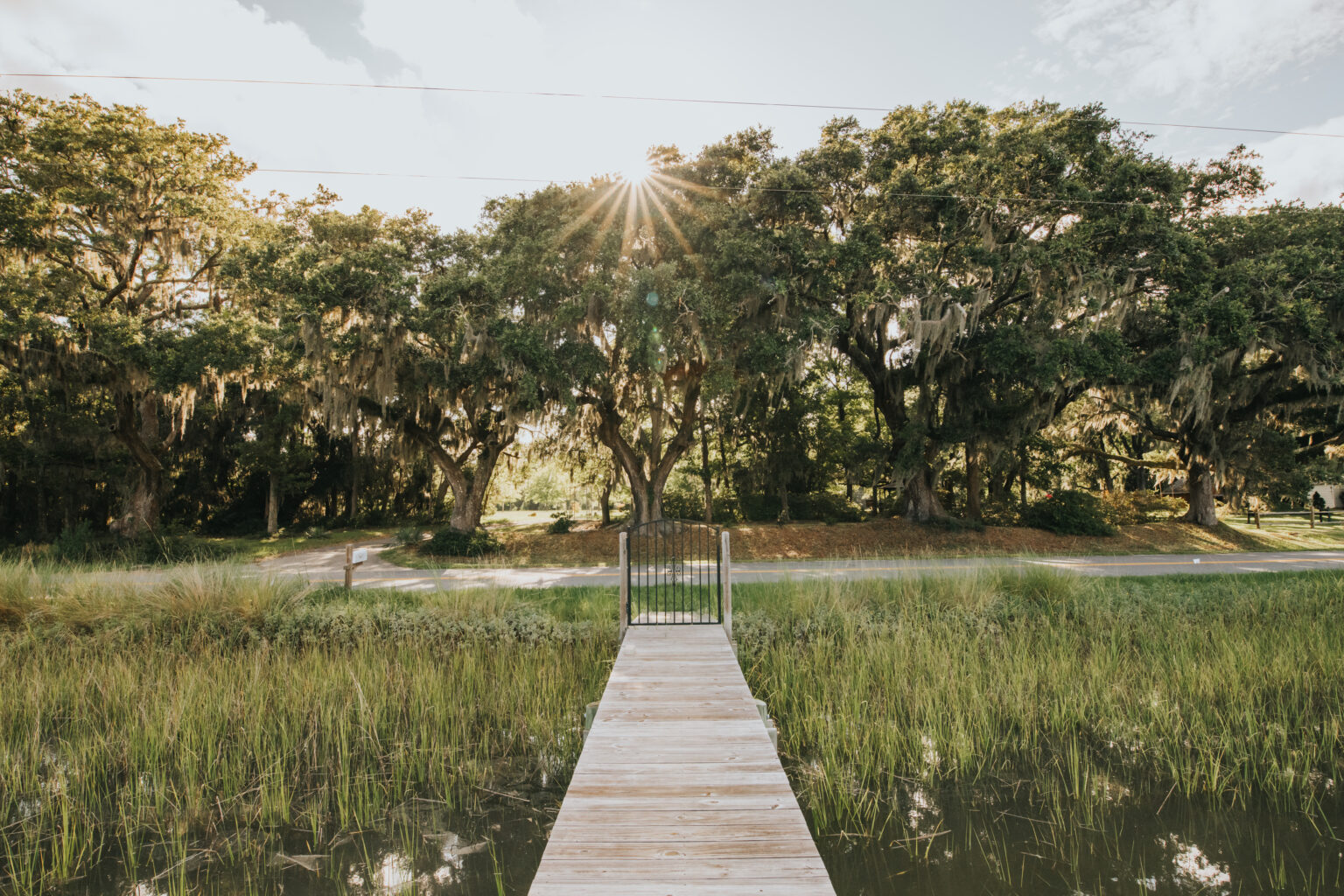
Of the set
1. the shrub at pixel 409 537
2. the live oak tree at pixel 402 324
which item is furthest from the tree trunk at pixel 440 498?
the live oak tree at pixel 402 324

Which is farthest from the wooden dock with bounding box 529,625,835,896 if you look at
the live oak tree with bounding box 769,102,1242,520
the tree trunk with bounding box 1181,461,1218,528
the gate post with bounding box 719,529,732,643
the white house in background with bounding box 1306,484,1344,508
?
the white house in background with bounding box 1306,484,1344,508

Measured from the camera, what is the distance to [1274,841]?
3.92m

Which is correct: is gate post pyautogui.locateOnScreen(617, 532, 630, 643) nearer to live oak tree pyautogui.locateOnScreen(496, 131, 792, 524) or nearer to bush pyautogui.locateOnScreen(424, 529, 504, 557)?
live oak tree pyautogui.locateOnScreen(496, 131, 792, 524)

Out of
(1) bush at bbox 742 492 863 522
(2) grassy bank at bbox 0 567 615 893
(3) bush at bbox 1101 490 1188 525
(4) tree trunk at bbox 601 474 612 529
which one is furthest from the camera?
(4) tree trunk at bbox 601 474 612 529

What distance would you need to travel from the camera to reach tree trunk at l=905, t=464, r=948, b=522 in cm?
1809

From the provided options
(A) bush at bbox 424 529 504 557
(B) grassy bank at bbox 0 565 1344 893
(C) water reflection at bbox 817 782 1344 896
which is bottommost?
(C) water reflection at bbox 817 782 1344 896

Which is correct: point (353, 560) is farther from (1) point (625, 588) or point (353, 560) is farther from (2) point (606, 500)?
(2) point (606, 500)

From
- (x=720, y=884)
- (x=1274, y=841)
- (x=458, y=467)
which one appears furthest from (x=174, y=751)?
(x=458, y=467)

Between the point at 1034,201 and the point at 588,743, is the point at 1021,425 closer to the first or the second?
the point at 1034,201

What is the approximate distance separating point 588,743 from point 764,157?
15.2m

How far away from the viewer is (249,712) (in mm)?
5508

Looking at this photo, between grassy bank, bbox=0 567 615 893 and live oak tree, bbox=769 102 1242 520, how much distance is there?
10.7m

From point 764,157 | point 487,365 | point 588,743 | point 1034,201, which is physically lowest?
point 588,743

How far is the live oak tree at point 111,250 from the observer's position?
46.3 feet
